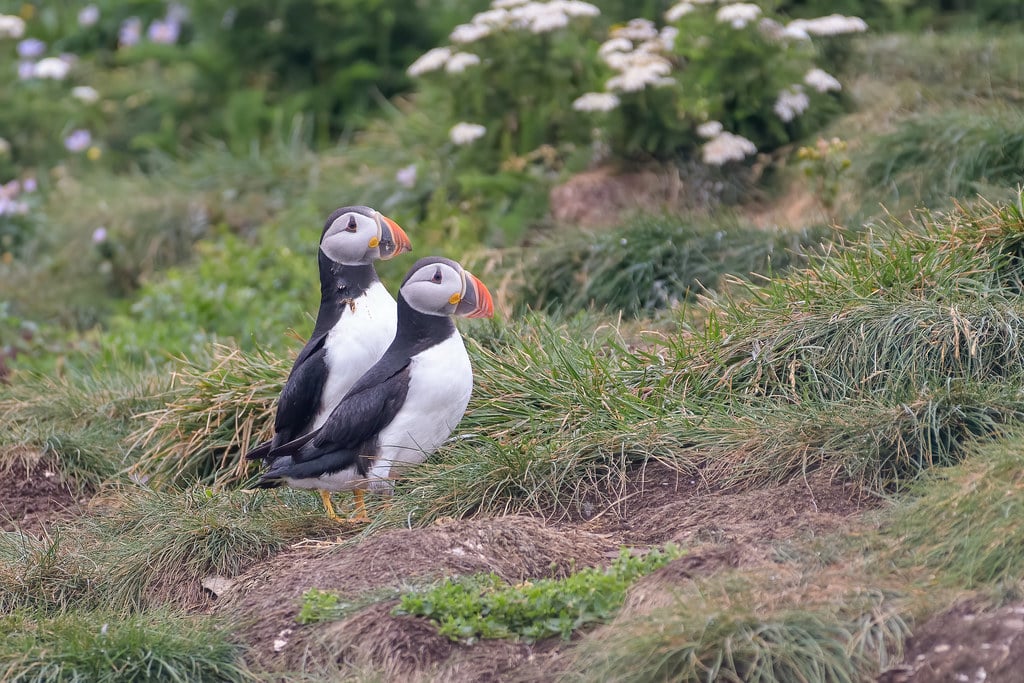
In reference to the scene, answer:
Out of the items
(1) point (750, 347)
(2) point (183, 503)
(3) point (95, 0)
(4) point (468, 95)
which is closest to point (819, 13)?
(4) point (468, 95)

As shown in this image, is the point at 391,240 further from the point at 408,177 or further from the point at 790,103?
the point at 408,177

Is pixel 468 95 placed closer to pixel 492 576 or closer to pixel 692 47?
pixel 692 47

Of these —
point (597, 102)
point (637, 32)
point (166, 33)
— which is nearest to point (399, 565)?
point (597, 102)

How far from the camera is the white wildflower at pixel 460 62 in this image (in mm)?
7742

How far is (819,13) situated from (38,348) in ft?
17.3

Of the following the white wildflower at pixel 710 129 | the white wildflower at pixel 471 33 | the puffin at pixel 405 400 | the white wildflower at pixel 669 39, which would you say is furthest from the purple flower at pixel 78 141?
the puffin at pixel 405 400

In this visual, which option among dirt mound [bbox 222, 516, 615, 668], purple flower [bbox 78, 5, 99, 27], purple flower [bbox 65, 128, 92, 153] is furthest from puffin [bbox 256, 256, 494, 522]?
purple flower [bbox 78, 5, 99, 27]

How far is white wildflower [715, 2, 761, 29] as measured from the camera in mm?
7336

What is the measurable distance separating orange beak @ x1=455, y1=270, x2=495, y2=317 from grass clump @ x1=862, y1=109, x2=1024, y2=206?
8.02 feet

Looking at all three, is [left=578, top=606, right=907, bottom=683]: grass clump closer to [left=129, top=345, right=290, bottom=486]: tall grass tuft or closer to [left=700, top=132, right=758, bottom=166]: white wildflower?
[left=129, top=345, right=290, bottom=486]: tall grass tuft

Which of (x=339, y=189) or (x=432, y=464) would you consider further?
(x=339, y=189)

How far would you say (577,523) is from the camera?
15.3 feet

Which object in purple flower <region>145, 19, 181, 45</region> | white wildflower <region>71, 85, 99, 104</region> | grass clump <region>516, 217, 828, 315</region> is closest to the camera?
grass clump <region>516, 217, 828, 315</region>

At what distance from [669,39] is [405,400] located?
3.89 meters
